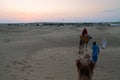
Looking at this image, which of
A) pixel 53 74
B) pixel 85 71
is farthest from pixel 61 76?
pixel 85 71

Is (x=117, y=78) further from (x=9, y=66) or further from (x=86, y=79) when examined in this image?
(x=86, y=79)

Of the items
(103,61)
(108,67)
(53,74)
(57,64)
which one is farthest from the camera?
(103,61)

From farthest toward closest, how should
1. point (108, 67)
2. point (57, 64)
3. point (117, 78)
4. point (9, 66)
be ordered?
1. point (57, 64)
2. point (108, 67)
3. point (9, 66)
4. point (117, 78)

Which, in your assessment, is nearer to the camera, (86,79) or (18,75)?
(86,79)

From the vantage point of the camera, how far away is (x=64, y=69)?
41.4 ft

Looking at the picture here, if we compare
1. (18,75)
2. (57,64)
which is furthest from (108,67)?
(18,75)

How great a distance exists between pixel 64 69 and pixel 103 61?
3329 millimetres

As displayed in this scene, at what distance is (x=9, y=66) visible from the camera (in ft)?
39.8

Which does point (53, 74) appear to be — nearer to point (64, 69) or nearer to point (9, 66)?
point (64, 69)

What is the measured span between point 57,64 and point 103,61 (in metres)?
2.88

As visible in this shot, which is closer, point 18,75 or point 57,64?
point 18,75

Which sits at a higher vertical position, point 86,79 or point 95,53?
point 86,79

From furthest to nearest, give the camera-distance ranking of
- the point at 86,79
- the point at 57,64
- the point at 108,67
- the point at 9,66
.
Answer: the point at 57,64 → the point at 108,67 → the point at 9,66 → the point at 86,79

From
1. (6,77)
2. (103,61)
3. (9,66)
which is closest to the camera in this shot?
(6,77)
